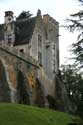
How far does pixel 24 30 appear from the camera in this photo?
5784 centimetres

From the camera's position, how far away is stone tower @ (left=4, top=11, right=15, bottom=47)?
2264 inches

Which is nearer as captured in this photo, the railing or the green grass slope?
the green grass slope

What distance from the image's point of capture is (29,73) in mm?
51156

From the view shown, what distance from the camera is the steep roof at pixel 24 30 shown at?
55.9 metres

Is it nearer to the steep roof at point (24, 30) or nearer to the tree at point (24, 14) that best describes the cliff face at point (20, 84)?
the steep roof at point (24, 30)

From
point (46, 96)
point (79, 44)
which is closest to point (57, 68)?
point (46, 96)

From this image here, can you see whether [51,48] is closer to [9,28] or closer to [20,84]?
[9,28]

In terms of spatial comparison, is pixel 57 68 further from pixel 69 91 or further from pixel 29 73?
pixel 29 73

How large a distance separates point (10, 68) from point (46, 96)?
9.79 m

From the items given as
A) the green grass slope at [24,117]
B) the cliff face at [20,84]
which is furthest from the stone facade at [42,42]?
the green grass slope at [24,117]

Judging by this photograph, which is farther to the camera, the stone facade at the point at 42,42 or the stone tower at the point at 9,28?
the stone tower at the point at 9,28

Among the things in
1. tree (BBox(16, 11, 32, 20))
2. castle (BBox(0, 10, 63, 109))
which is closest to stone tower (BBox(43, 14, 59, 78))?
castle (BBox(0, 10, 63, 109))

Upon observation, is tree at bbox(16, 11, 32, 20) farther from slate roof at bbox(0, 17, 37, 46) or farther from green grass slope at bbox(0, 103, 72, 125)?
green grass slope at bbox(0, 103, 72, 125)

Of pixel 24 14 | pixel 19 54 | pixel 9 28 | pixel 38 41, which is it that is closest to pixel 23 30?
pixel 9 28
